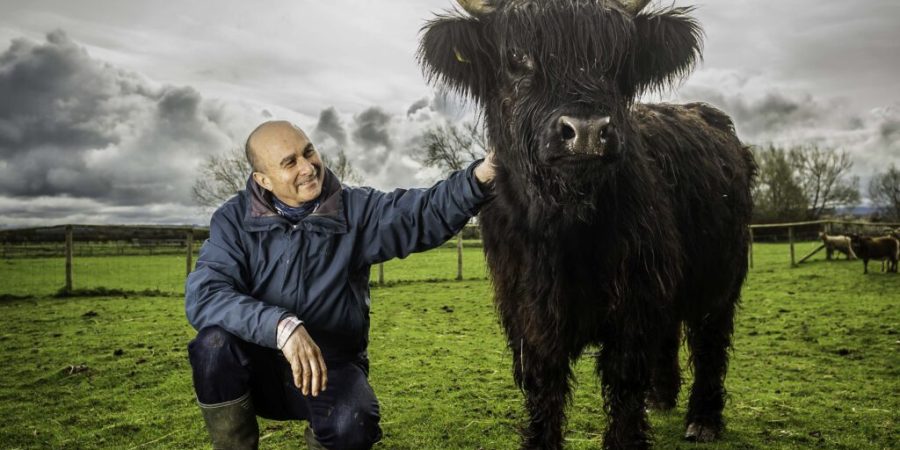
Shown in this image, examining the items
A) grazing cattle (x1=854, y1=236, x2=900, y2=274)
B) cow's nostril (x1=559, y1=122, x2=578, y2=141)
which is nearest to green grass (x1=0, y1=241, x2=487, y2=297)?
grazing cattle (x1=854, y1=236, x2=900, y2=274)

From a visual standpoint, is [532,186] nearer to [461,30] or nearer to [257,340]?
[461,30]

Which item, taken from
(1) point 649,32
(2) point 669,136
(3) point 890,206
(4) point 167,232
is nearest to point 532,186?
(1) point 649,32

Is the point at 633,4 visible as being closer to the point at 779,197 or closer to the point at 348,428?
the point at 348,428

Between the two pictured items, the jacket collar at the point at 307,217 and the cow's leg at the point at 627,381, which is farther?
the cow's leg at the point at 627,381

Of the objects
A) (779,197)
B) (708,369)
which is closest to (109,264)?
(708,369)

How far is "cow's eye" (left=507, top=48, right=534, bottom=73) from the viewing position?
3.02 meters

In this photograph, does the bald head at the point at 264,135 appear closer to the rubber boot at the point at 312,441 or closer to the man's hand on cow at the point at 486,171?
the man's hand on cow at the point at 486,171

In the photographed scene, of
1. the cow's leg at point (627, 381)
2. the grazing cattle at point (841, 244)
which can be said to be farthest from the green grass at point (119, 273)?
the cow's leg at point (627, 381)

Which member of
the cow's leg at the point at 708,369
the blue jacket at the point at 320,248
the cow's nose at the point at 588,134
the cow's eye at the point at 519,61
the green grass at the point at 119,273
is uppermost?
the cow's eye at the point at 519,61

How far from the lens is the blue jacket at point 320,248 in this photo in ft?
9.79

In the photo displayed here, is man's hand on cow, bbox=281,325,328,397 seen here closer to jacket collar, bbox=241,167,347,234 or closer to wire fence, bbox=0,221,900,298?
jacket collar, bbox=241,167,347,234

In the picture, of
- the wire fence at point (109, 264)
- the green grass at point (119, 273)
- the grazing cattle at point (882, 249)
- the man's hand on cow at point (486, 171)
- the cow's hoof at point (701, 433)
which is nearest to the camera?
the man's hand on cow at point (486, 171)

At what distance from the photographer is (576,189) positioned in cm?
282

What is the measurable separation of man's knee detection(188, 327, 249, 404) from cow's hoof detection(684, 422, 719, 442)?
3.00 meters
